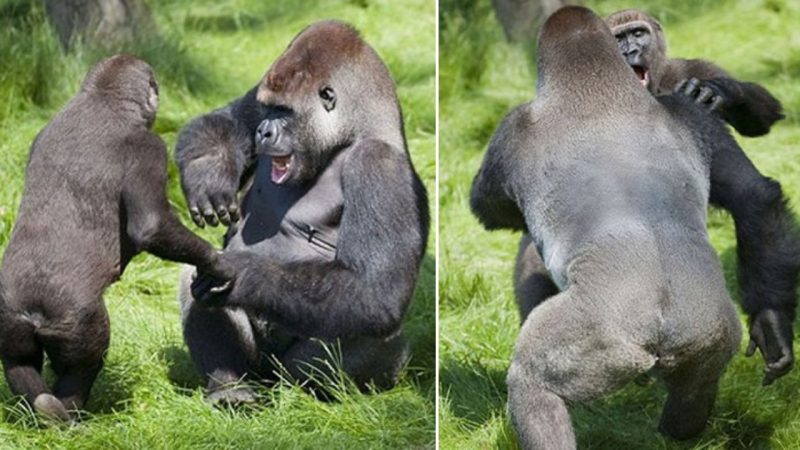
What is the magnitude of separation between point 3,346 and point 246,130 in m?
0.90

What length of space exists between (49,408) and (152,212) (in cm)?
53

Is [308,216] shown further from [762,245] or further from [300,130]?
[762,245]

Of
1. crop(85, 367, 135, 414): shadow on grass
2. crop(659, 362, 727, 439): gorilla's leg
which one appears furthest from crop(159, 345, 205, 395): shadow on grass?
crop(659, 362, 727, 439): gorilla's leg

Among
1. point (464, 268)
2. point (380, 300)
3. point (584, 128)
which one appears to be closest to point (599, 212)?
point (584, 128)

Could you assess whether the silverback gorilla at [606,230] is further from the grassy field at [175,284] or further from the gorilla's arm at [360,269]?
the grassy field at [175,284]

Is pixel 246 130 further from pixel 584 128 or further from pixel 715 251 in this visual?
pixel 715 251

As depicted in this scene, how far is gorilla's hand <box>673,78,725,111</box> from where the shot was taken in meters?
3.96

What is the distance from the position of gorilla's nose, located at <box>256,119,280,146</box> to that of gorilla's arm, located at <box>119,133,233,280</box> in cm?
27

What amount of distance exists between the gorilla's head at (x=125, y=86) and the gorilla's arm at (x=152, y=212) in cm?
11

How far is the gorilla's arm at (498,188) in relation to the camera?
12.8 feet

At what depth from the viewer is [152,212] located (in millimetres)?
3832

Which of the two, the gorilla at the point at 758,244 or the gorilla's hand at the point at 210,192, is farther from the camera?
the gorilla's hand at the point at 210,192

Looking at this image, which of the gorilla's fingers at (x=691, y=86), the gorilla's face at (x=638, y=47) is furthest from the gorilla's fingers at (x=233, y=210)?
the gorilla's fingers at (x=691, y=86)

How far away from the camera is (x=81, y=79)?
4152 mm
